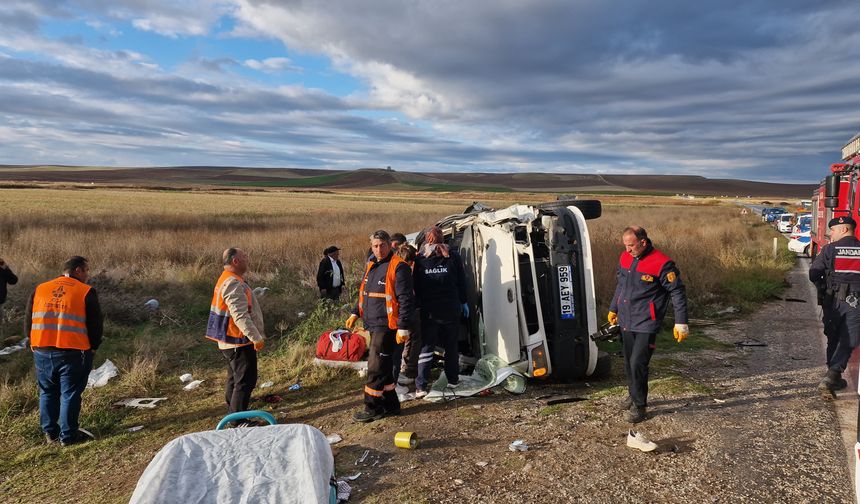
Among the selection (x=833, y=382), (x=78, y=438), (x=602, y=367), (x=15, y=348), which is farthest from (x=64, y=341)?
(x=833, y=382)

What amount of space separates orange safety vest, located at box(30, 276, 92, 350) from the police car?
3714 millimetres

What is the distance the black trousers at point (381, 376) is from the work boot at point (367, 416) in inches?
1.1

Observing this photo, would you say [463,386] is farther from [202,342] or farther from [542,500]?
[202,342]

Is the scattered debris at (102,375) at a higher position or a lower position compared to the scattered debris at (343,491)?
lower

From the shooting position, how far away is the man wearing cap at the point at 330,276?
9094 mm

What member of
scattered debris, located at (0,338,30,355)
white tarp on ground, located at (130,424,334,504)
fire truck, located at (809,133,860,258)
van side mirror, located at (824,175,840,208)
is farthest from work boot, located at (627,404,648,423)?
scattered debris, located at (0,338,30,355)

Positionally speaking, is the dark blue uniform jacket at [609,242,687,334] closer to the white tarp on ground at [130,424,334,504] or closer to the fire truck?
the white tarp on ground at [130,424,334,504]

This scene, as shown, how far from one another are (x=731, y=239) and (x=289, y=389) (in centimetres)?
1840

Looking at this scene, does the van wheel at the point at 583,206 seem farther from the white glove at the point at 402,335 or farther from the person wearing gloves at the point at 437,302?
the white glove at the point at 402,335

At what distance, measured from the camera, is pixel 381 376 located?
5.00 meters

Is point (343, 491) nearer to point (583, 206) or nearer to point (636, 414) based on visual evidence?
point (636, 414)

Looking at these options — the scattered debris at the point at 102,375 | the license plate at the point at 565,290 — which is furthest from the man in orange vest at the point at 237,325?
the license plate at the point at 565,290

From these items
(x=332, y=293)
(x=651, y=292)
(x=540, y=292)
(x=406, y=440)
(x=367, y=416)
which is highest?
(x=651, y=292)

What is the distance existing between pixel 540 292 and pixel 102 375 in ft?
16.6
